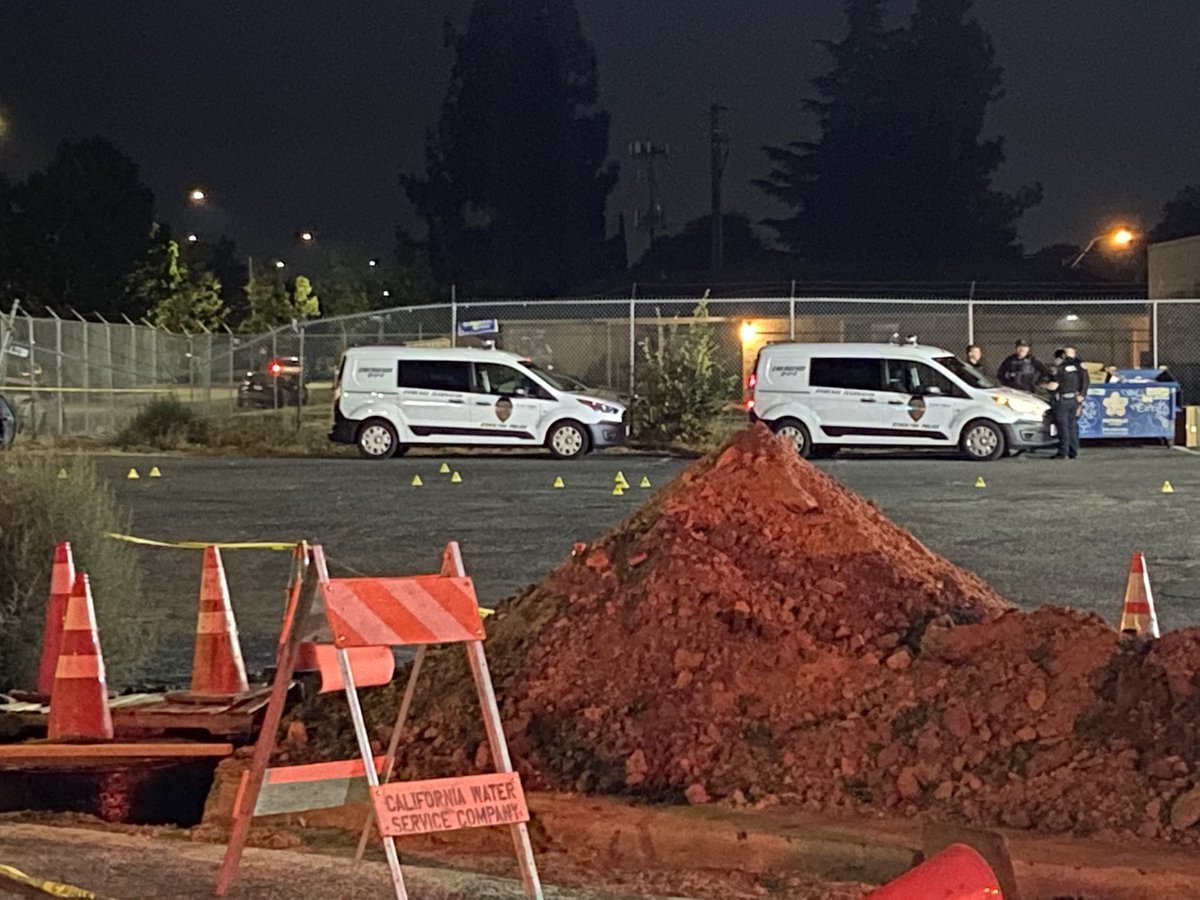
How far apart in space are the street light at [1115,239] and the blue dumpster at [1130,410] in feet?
51.5

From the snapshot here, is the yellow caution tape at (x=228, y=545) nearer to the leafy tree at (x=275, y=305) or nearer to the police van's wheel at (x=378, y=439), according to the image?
the police van's wheel at (x=378, y=439)

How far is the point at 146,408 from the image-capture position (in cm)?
3025

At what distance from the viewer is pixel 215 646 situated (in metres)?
8.23

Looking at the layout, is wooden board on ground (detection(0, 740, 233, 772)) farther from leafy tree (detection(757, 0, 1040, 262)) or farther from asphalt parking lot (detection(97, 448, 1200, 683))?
leafy tree (detection(757, 0, 1040, 262))

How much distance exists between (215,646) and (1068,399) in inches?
728

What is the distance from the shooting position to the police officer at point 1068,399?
80.0 feet

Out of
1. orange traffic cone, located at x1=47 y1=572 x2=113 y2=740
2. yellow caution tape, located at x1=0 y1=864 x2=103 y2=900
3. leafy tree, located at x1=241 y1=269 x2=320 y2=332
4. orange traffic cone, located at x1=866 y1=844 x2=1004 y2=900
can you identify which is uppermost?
leafy tree, located at x1=241 y1=269 x2=320 y2=332

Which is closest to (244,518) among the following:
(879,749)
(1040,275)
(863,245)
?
(879,749)

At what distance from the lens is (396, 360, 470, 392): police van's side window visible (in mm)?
26266

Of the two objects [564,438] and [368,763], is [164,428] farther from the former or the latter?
[368,763]

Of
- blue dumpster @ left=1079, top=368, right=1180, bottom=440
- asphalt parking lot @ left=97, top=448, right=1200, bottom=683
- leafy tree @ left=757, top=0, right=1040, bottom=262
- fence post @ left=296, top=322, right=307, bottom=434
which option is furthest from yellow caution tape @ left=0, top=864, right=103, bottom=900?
leafy tree @ left=757, top=0, right=1040, bottom=262

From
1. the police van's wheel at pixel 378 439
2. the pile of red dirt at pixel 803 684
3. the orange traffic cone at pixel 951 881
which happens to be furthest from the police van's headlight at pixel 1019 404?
the orange traffic cone at pixel 951 881

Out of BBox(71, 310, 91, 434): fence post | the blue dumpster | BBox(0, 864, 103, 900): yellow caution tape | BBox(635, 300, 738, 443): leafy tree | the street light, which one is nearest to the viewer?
BBox(0, 864, 103, 900): yellow caution tape

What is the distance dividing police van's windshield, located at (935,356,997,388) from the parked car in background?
1287 cm
